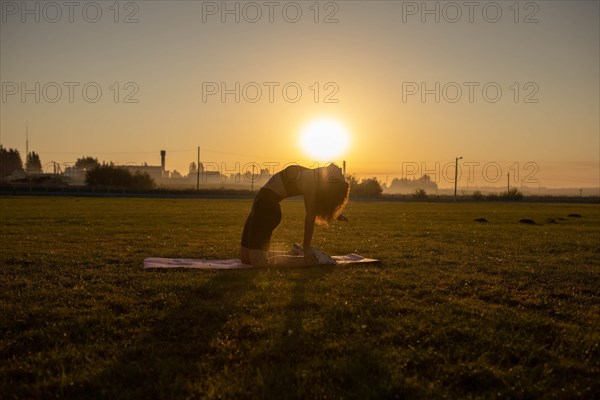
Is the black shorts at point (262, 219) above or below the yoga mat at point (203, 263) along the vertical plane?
above

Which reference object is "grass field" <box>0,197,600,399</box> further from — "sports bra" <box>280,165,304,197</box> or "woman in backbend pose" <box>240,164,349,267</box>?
"sports bra" <box>280,165,304,197</box>

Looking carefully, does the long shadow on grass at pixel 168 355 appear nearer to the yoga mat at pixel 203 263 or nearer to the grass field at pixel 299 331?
the grass field at pixel 299 331

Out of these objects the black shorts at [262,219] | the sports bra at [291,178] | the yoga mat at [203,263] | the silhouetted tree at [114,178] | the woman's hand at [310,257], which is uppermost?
the silhouetted tree at [114,178]

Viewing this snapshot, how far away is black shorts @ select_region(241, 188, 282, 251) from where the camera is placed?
380 inches

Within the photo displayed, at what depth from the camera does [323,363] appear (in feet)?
15.7

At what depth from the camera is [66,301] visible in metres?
6.95

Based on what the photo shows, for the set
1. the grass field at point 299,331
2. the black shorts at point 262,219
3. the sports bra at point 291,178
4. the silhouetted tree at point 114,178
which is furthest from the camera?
the silhouetted tree at point 114,178

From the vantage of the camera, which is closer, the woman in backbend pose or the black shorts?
the woman in backbend pose

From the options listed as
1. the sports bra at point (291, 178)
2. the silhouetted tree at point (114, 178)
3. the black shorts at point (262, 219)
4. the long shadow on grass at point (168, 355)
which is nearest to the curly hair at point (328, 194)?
the sports bra at point (291, 178)

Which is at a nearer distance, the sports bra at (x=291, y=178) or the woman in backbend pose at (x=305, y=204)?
the woman in backbend pose at (x=305, y=204)

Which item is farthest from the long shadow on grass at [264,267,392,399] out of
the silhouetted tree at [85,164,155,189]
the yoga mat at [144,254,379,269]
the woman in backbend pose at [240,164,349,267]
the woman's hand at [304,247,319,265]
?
the silhouetted tree at [85,164,155,189]

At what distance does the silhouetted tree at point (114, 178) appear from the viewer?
103500 mm

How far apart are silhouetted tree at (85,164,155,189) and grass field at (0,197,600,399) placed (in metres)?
97.7

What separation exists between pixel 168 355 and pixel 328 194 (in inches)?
197
